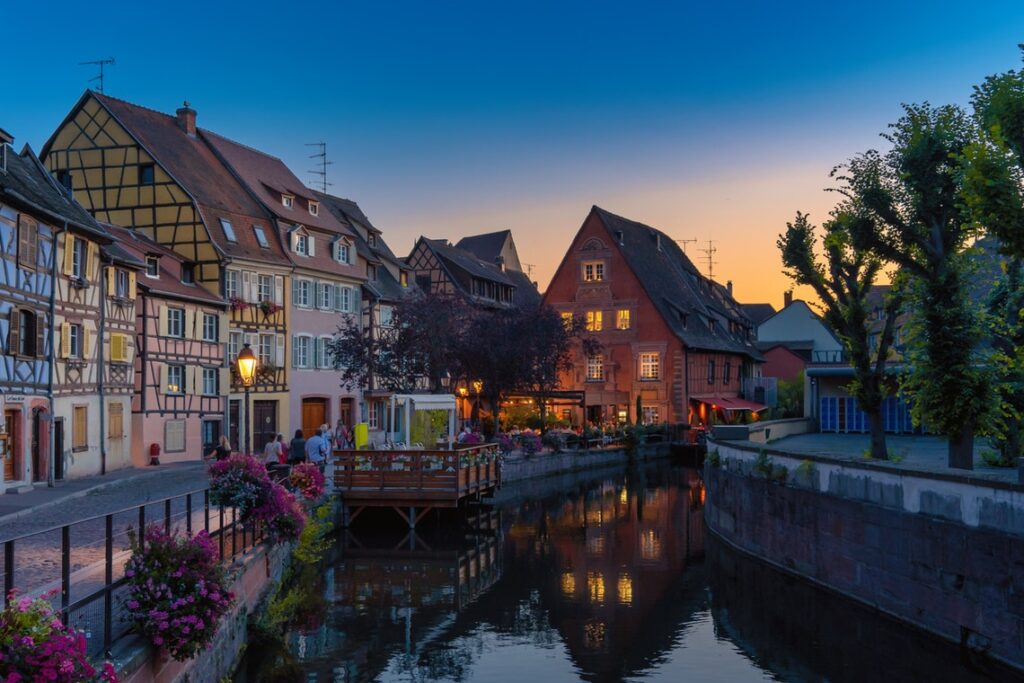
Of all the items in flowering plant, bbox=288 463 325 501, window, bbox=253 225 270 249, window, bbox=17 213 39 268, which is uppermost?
window, bbox=253 225 270 249

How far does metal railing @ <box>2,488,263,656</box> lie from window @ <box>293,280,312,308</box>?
35.4 metres

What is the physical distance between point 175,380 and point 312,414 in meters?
10.2

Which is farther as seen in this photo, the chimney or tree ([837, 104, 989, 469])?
the chimney

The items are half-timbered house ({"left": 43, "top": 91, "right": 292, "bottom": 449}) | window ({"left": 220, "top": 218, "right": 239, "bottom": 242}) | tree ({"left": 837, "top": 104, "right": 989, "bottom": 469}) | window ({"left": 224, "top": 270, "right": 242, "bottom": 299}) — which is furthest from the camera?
window ({"left": 220, "top": 218, "right": 239, "bottom": 242})

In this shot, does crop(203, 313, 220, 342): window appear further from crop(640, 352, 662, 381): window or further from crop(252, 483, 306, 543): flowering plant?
crop(640, 352, 662, 381): window

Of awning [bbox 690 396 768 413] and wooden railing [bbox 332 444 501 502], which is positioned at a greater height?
awning [bbox 690 396 768 413]

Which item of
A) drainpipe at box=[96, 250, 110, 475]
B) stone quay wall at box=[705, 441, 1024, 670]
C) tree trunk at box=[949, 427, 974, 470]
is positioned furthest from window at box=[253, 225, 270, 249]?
tree trunk at box=[949, 427, 974, 470]

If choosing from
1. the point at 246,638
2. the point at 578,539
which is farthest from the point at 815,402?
the point at 246,638

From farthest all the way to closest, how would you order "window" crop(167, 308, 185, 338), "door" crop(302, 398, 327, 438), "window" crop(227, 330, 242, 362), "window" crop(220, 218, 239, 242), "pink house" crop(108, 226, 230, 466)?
"door" crop(302, 398, 327, 438) < "window" crop(220, 218, 239, 242) < "window" crop(227, 330, 242, 362) < "window" crop(167, 308, 185, 338) < "pink house" crop(108, 226, 230, 466)

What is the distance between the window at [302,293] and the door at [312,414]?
4418mm

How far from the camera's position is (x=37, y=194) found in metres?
28.0

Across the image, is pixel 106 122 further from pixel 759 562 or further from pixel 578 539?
Result: pixel 759 562

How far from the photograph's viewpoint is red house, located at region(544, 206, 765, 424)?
206ft

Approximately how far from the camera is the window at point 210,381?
40.9m
